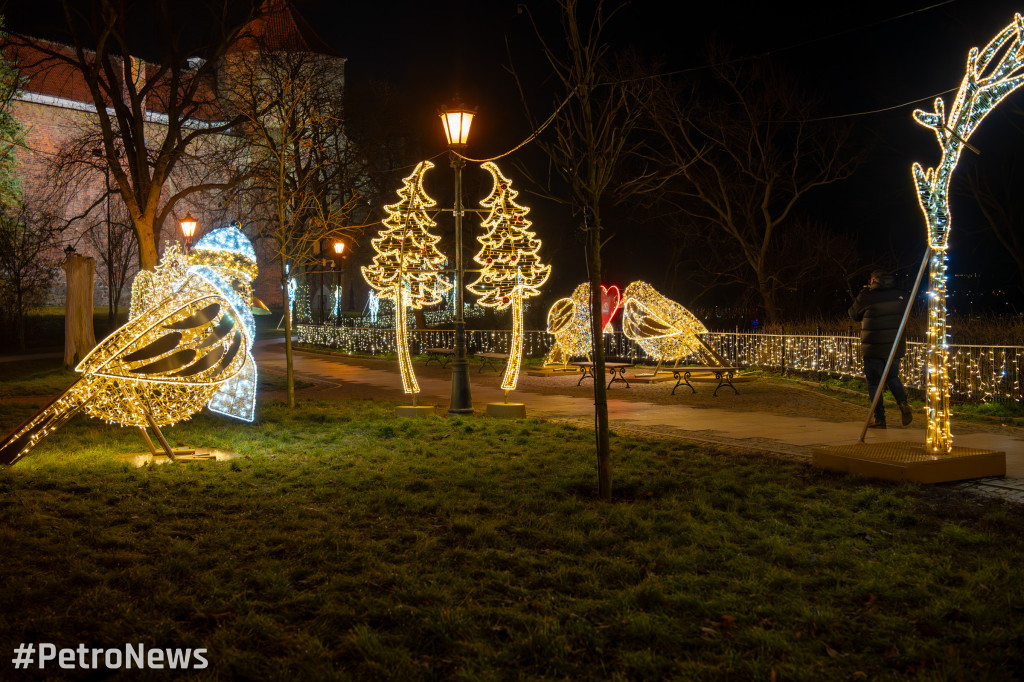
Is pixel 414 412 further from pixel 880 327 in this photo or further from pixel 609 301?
pixel 609 301

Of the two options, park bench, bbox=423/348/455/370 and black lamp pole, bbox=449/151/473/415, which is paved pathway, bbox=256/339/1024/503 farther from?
park bench, bbox=423/348/455/370

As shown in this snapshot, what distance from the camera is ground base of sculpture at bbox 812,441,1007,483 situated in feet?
23.0

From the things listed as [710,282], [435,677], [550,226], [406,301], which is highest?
[550,226]

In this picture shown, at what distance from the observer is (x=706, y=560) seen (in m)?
5.04

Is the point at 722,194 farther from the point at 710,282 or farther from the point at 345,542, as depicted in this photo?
the point at 345,542

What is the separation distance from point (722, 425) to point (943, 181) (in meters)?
4.59

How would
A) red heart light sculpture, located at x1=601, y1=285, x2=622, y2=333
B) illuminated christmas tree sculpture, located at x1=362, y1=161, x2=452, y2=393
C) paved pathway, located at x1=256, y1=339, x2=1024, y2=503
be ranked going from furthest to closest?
red heart light sculpture, located at x1=601, y1=285, x2=622, y2=333 < illuminated christmas tree sculpture, located at x1=362, y1=161, x2=452, y2=393 < paved pathway, located at x1=256, y1=339, x2=1024, y2=503

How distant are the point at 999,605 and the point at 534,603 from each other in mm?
2350

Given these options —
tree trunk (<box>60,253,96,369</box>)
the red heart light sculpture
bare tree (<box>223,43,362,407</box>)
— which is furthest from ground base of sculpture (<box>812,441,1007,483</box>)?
tree trunk (<box>60,253,96,369</box>)

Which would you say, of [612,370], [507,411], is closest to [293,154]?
[612,370]

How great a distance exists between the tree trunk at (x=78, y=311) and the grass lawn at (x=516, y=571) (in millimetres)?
14672

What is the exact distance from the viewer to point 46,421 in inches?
323

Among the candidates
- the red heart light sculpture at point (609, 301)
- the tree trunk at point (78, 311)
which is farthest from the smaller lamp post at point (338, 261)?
the red heart light sculpture at point (609, 301)

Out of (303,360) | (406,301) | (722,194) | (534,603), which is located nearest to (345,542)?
(534,603)
